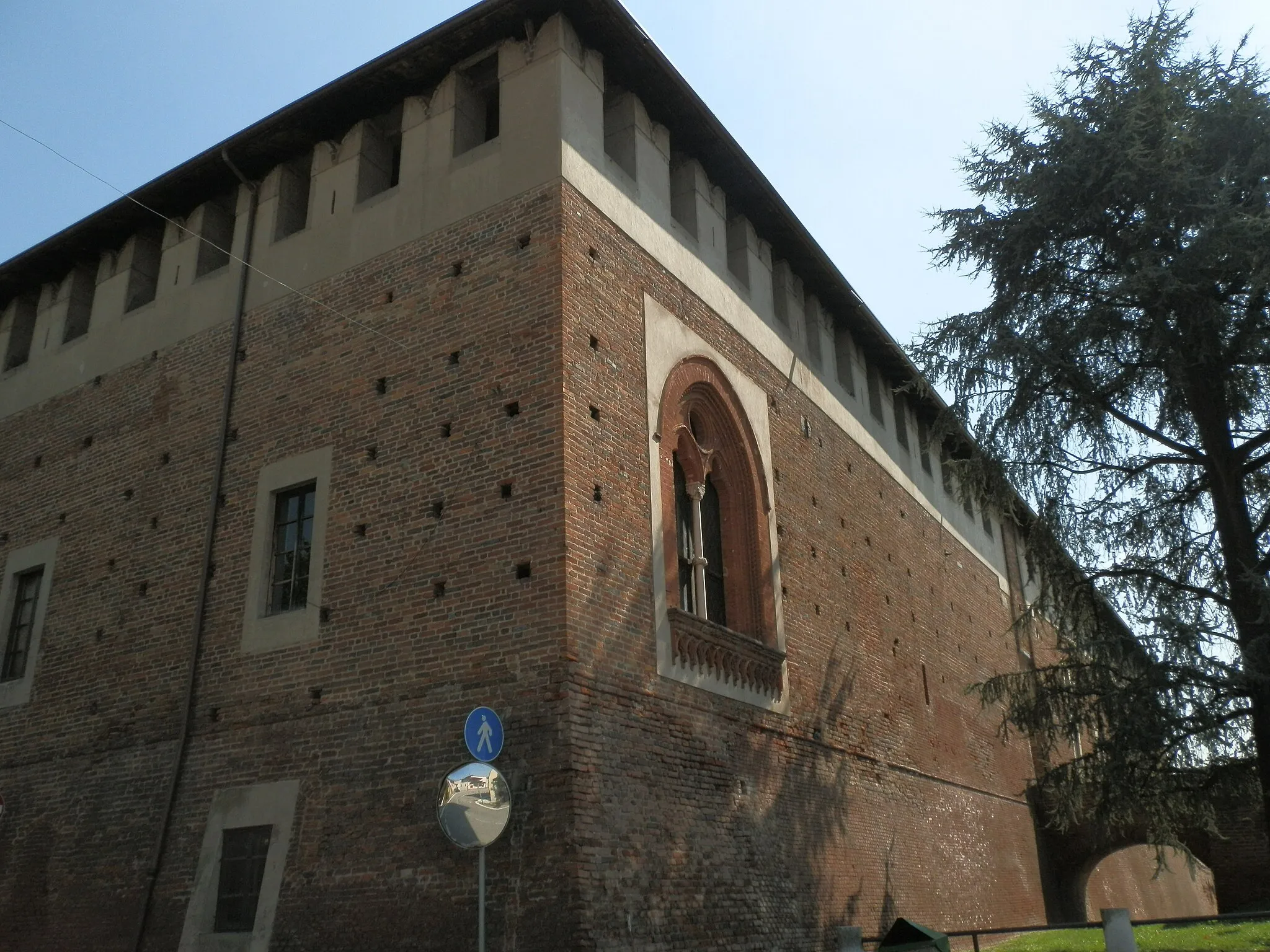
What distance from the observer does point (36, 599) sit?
12.9 m

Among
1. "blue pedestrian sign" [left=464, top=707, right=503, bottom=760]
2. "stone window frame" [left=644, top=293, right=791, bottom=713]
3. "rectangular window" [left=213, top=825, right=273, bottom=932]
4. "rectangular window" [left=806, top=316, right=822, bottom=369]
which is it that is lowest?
"rectangular window" [left=213, top=825, right=273, bottom=932]

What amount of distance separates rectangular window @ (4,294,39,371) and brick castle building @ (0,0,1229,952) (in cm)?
4

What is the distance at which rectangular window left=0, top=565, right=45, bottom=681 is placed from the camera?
12.6 m

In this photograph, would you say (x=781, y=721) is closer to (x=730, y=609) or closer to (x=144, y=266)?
(x=730, y=609)

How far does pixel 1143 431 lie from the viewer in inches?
464

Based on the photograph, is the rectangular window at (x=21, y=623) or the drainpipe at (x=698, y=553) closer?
the drainpipe at (x=698, y=553)

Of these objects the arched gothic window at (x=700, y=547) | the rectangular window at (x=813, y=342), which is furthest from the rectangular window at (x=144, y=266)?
the rectangular window at (x=813, y=342)

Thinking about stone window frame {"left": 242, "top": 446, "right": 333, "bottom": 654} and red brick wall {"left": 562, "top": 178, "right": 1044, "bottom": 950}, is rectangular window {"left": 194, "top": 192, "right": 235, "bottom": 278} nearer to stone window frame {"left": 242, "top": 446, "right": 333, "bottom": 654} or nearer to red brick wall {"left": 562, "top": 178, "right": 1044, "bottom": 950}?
stone window frame {"left": 242, "top": 446, "right": 333, "bottom": 654}

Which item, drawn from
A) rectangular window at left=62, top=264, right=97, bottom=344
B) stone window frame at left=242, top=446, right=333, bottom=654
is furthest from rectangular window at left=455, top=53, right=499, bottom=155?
rectangular window at left=62, top=264, right=97, bottom=344

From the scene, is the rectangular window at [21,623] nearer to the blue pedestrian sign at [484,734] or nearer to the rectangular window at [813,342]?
the blue pedestrian sign at [484,734]

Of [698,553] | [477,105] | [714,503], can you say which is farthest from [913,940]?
[477,105]

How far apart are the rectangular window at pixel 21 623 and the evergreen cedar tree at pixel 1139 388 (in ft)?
33.8

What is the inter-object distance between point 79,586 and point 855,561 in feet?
30.1

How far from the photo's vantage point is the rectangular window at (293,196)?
40.8 feet
